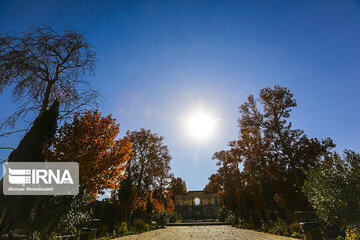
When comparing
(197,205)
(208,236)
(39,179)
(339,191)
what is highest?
(39,179)

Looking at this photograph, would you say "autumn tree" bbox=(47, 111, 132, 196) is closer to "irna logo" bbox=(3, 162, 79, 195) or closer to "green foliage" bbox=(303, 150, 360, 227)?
"irna logo" bbox=(3, 162, 79, 195)

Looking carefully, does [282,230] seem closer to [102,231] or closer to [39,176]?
[102,231]

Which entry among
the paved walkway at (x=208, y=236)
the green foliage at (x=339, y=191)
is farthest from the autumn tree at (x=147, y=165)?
the green foliage at (x=339, y=191)

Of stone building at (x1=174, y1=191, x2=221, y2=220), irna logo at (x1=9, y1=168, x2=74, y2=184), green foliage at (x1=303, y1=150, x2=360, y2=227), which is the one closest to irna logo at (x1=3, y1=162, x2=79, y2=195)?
irna logo at (x1=9, y1=168, x2=74, y2=184)

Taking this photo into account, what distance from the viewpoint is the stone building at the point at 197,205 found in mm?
39688

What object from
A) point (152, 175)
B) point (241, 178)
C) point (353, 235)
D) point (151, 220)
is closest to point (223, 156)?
point (241, 178)

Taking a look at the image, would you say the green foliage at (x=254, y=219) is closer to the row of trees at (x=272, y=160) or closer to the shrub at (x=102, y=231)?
the row of trees at (x=272, y=160)

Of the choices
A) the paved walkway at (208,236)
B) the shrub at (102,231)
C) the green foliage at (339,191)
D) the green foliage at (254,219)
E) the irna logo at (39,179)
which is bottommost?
the green foliage at (254,219)

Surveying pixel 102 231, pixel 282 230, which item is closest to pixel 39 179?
pixel 102 231

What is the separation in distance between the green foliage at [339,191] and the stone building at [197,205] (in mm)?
36308

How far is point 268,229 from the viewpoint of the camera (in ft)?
38.3

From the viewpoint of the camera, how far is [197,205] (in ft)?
135

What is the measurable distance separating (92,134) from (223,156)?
70.4 feet

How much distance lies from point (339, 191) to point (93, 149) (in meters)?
9.22
